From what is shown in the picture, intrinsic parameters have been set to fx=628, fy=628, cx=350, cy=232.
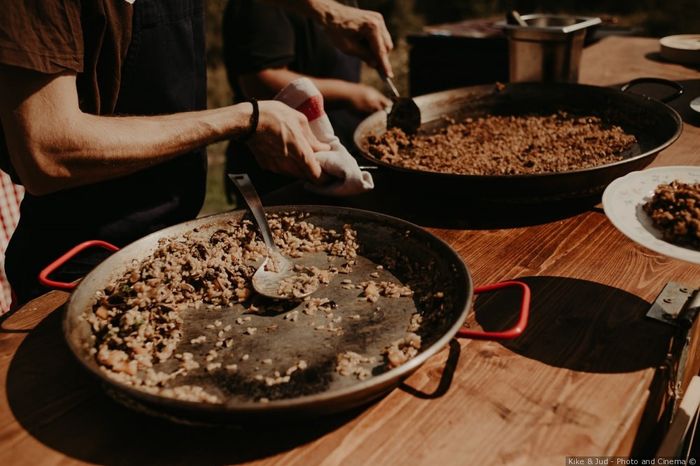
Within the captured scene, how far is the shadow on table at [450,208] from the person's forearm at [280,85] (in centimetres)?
125

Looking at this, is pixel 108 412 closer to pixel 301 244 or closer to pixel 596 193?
→ pixel 301 244

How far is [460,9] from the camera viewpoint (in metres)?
10.0

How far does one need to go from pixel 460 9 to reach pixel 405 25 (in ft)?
4.57

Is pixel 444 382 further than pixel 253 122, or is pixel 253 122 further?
pixel 253 122

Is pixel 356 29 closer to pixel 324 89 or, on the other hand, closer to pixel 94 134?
pixel 324 89

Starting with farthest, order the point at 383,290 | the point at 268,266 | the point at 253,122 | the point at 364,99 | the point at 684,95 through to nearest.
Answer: the point at 364,99 < the point at 684,95 < the point at 253,122 < the point at 268,266 < the point at 383,290

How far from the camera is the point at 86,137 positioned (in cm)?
148

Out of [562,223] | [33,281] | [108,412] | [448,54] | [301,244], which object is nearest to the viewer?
[108,412]

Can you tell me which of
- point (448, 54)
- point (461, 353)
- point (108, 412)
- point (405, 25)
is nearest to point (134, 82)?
point (108, 412)

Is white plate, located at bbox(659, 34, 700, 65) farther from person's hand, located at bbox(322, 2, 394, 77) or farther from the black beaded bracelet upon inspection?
the black beaded bracelet

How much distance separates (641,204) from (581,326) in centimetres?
33

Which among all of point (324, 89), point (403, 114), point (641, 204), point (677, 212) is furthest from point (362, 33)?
point (677, 212)

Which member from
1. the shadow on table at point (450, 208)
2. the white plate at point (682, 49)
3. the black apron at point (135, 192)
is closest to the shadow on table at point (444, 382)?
the shadow on table at point (450, 208)

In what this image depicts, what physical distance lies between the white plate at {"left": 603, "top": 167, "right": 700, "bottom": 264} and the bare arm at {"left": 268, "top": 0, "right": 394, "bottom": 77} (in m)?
1.19
